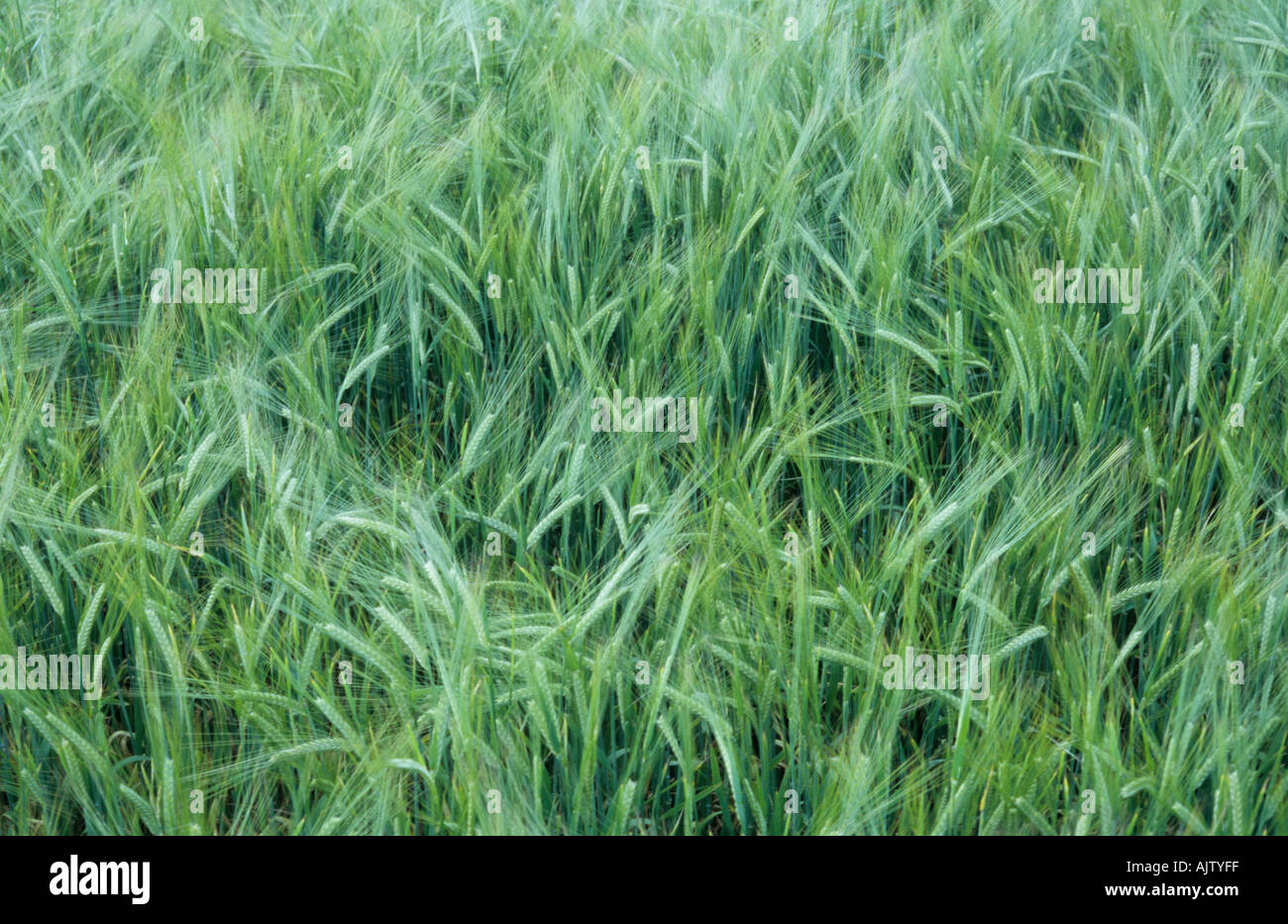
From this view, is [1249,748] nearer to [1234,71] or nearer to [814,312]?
[814,312]

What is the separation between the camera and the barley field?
3.30 feet

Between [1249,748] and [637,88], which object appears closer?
[1249,748]

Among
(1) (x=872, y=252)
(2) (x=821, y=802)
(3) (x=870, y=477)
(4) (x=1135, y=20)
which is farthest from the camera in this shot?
(4) (x=1135, y=20)

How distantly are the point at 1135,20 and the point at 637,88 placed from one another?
0.85m

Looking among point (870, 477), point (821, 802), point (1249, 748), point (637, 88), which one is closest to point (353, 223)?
point (637, 88)

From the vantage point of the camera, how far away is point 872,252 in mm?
1393

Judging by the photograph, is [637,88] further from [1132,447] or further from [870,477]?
[1132,447]

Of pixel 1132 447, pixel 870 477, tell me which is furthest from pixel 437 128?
pixel 1132 447

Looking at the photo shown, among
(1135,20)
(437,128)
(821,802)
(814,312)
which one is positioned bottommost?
(821,802)

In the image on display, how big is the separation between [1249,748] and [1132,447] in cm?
40

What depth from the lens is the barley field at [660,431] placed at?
101 centimetres

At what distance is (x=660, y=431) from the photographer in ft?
3.99

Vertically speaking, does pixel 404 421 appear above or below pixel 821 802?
above

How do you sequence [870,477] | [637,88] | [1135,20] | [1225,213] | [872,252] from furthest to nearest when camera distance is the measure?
[1135,20] → [637,88] → [1225,213] → [872,252] → [870,477]
